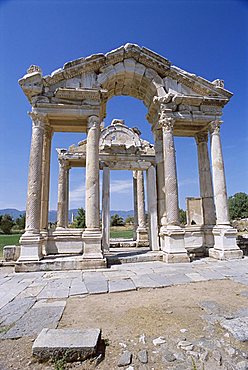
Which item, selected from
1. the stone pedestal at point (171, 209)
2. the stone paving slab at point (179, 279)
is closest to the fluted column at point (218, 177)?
the stone pedestal at point (171, 209)

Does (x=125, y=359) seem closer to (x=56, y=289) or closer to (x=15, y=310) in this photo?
(x=15, y=310)

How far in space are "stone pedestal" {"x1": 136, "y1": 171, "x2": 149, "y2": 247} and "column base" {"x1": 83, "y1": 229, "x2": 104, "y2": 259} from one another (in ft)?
23.1

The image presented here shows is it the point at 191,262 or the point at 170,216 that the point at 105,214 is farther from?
the point at 191,262

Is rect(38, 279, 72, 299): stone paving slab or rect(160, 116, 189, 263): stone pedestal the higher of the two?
rect(160, 116, 189, 263): stone pedestal

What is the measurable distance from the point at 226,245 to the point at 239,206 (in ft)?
186

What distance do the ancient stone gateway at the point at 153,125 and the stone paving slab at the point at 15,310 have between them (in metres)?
3.20

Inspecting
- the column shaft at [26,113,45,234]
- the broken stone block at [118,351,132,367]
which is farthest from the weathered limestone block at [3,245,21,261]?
the broken stone block at [118,351,132,367]

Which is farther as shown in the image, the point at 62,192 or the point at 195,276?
the point at 62,192

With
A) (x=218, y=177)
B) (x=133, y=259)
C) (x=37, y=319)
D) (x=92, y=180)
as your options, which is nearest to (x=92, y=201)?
(x=92, y=180)

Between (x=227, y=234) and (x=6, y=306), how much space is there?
7878mm

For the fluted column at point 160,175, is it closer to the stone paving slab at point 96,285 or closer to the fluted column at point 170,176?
the fluted column at point 170,176

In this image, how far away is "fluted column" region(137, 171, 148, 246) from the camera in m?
15.1

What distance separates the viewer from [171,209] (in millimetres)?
8922

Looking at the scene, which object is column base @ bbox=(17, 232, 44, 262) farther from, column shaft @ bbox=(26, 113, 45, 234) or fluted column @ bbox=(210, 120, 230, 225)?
fluted column @ bbox=(210, 120, 230, 225)
